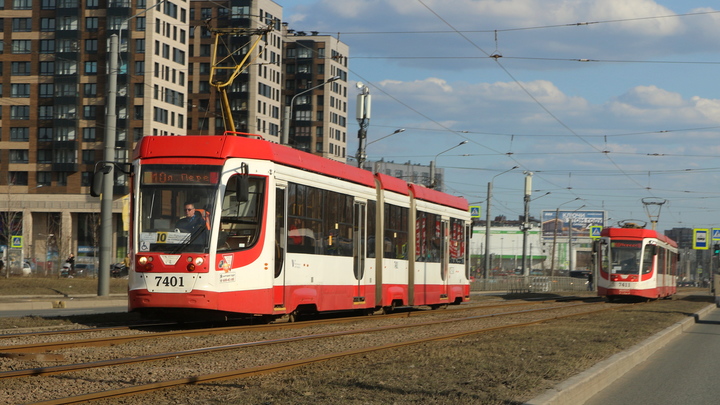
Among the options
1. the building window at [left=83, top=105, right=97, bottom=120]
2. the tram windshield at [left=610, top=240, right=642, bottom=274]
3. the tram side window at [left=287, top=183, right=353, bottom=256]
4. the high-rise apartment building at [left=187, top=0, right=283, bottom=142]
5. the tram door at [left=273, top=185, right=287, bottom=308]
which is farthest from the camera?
the high-rise apartment building at [left=187, top=0, right=283, bottom=142]

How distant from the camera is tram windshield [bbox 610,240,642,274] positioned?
1535 inches

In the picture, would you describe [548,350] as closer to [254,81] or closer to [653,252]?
[653,252]

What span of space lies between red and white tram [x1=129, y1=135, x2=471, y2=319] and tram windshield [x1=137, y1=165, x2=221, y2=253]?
0.6 inches

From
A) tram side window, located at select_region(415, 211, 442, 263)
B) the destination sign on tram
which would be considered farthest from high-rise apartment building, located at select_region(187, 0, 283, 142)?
the destination sign on tram

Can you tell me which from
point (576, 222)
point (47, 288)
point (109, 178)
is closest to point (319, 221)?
point (109, 178)

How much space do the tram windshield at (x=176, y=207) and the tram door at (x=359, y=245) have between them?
519 centimetres

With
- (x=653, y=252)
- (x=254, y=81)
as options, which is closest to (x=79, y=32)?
(x=254, y=81)

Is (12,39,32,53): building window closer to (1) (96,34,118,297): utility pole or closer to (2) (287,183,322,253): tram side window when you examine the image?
(1) (96,34,118,297): utility pole

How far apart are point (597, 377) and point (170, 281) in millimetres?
7185

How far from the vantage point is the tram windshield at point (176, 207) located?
1504 cm

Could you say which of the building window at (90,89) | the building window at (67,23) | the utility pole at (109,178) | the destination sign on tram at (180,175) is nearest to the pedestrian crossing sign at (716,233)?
the building window at (90,89)

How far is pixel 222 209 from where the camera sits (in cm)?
1529

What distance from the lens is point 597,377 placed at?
10438 mm

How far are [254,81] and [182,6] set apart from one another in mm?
14374
